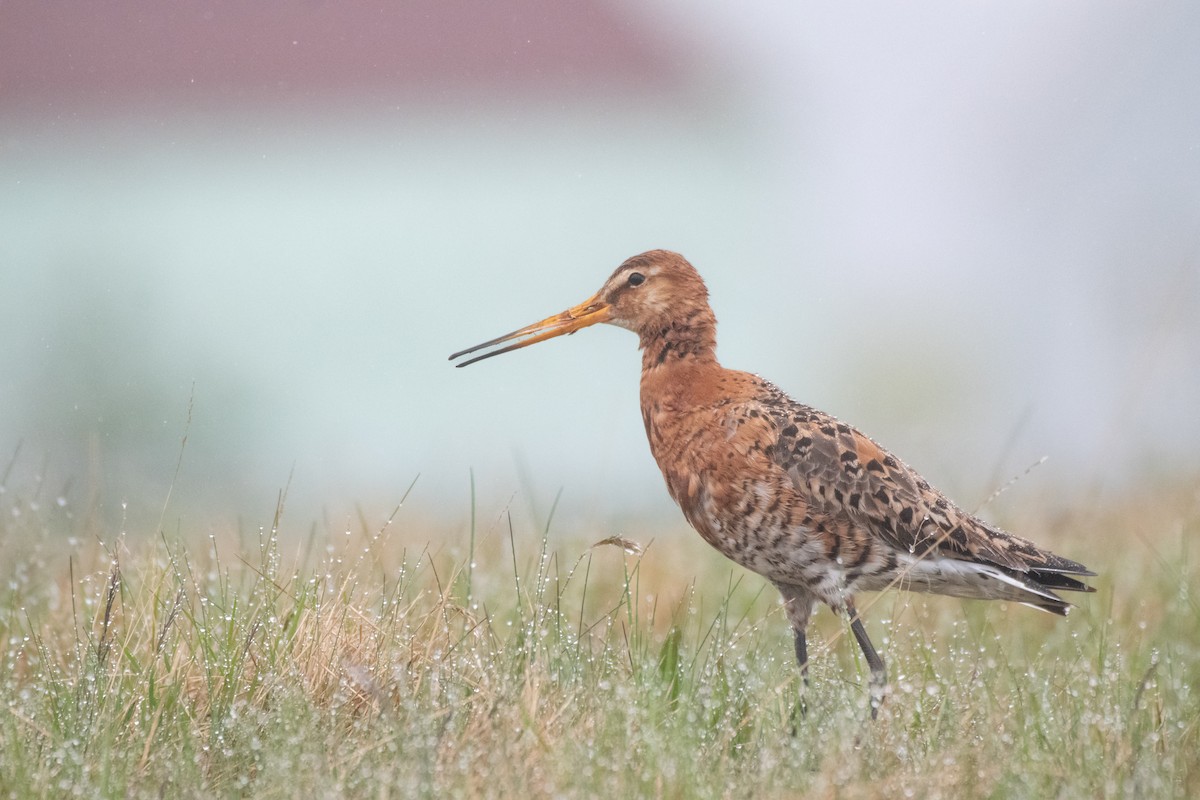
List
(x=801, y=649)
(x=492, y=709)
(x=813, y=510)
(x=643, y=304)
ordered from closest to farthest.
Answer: (x=492, y=709), (x=813, y=510), (x=801, y=649), (x=643, y=304)

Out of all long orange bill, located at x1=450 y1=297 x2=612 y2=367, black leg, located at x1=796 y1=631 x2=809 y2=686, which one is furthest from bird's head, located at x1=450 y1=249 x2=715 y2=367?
black leg, located at x1=796 y1=631 x2=809 y2=686

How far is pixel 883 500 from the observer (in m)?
5.06

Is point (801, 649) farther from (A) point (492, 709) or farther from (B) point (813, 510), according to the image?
(A) point (492, 709)

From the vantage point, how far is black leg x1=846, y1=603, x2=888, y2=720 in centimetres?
448

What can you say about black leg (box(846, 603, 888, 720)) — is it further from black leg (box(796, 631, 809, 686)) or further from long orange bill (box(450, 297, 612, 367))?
long orange bill (box(450, 297, 612, 367))

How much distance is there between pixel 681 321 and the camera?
17.8ft

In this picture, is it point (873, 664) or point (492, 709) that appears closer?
point (492, 709)

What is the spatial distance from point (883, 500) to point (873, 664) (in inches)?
23.2

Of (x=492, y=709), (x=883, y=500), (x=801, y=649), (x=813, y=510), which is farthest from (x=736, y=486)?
(x=492, y=709)

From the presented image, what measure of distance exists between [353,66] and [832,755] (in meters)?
14.6

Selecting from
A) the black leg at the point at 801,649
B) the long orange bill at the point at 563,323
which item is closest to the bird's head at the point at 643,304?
the long orange bill at the point at 563,323

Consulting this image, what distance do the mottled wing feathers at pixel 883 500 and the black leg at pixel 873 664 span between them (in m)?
0.32

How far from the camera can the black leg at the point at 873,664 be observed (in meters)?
4.48

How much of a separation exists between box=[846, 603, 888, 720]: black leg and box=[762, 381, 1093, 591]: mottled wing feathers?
0.32 meters
